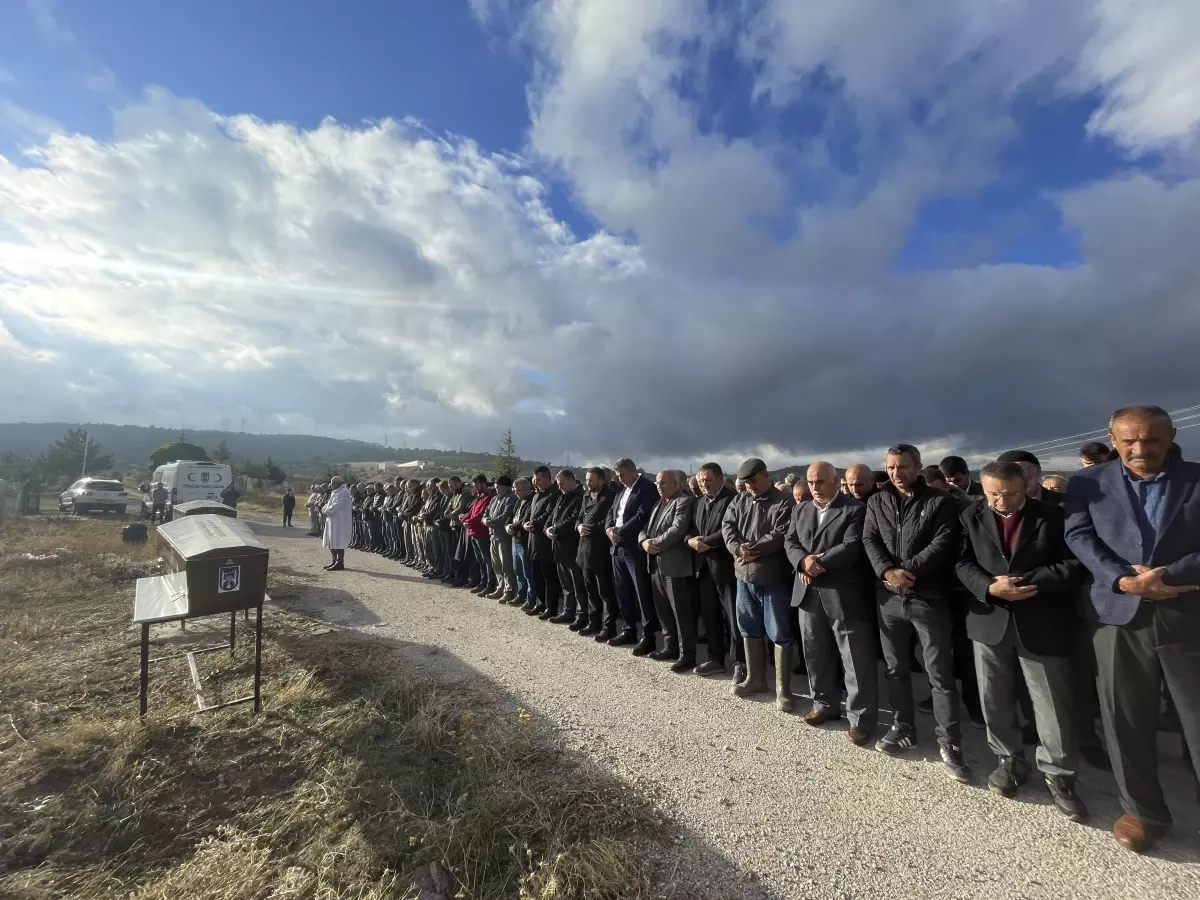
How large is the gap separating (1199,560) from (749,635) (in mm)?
3007

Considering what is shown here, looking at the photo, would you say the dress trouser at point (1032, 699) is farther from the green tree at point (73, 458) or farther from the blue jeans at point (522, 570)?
the green tree at point (73, 458)

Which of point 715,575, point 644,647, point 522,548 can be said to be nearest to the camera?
point 715,575

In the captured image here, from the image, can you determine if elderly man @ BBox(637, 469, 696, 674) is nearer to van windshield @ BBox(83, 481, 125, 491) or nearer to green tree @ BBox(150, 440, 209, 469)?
van windshield @ BBox(83, 481, 125, 491)

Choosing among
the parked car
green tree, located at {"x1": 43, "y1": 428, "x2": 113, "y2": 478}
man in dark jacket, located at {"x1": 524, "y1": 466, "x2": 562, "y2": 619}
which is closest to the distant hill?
green tree, located at {"x1": 43, "y1": 428, "x2": 113, "y2": 478}

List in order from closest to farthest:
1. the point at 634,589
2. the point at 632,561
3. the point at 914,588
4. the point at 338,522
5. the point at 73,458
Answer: the point at 914,588, the point at 632,561, the point at 634,589, the point at 338,522, the point at 73,458

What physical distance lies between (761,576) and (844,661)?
0.91 meters

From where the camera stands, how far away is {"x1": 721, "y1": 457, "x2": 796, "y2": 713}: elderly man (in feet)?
15.0

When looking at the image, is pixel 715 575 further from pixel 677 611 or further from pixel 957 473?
pixel 957 473

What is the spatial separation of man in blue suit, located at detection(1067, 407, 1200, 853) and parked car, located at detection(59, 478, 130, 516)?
107 feet

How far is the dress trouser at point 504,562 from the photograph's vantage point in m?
9.05

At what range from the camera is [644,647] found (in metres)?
6.07

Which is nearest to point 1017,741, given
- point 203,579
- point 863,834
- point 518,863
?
point 863,834

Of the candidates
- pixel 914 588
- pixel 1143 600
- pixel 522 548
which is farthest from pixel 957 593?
pixel 522 548

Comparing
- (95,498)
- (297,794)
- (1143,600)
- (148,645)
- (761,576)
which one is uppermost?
(1143,600)
